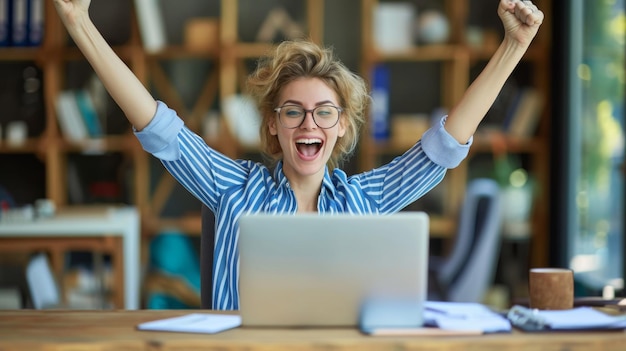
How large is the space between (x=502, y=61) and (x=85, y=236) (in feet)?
8.55

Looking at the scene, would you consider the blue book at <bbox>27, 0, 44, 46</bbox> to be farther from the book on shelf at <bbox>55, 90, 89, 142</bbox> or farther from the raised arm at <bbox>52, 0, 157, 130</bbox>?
the raised arm at <bbox>52, 0, 157, 130</bbox>

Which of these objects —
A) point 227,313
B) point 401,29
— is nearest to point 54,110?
point 401,29

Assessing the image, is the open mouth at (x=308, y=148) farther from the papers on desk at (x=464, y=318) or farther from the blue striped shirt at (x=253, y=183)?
the papers on desk at (x=464, y=318)

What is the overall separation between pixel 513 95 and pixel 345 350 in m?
4.11

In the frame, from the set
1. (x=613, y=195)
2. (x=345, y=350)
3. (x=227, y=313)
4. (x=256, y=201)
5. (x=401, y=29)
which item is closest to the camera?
(x=345, y=350)

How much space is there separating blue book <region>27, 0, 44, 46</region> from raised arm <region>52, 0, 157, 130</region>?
3.44 m

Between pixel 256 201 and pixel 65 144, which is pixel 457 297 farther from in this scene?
pixel 65 144

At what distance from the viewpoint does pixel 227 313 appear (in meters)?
1.64

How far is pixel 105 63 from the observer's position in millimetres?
1724

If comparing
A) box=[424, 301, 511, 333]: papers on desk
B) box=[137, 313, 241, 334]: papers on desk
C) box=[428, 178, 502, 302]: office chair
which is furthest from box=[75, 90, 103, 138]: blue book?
box=[424, 301, 511, 333]: papers on desk

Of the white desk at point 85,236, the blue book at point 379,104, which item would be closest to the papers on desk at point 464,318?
the white desk at point 85,236

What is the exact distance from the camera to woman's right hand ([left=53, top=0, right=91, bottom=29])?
1.67 metres

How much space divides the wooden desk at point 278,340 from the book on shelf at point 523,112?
369 centimetres

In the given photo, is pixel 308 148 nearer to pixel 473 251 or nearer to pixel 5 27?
pixel 473 251
